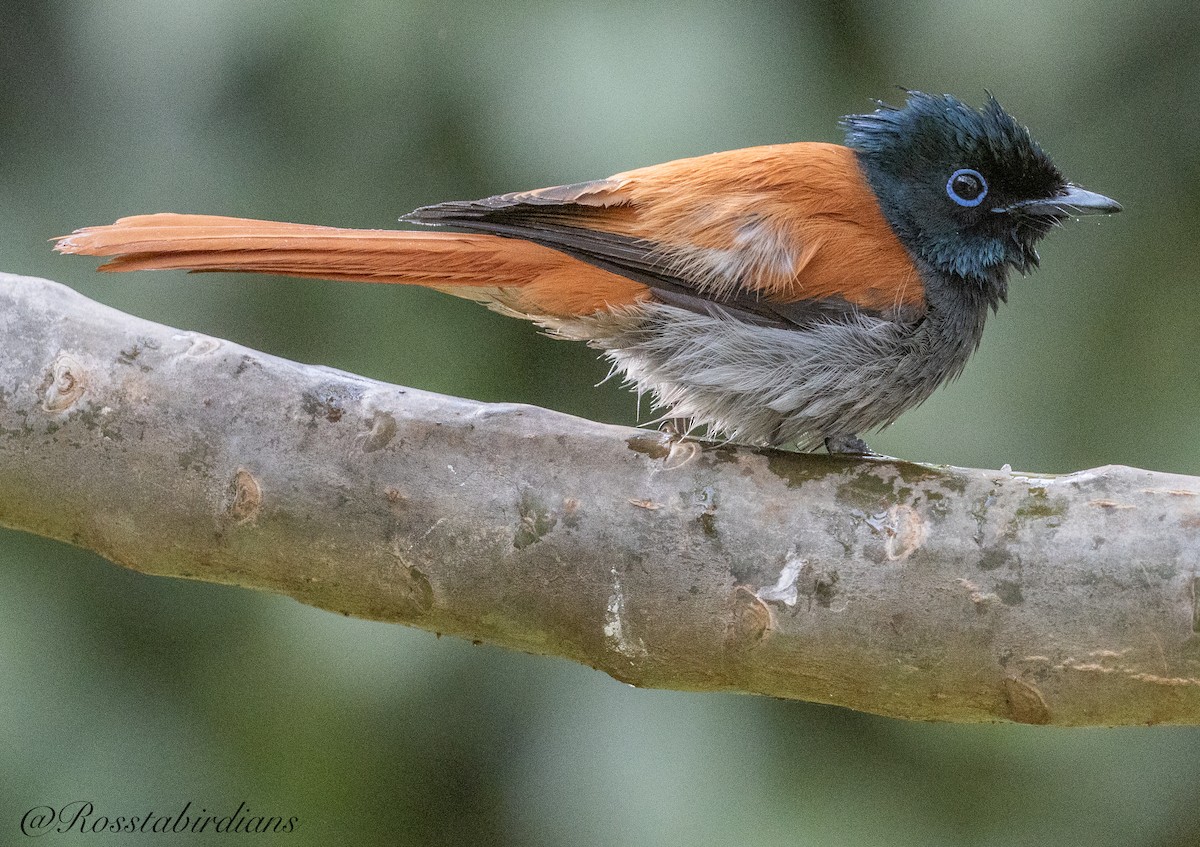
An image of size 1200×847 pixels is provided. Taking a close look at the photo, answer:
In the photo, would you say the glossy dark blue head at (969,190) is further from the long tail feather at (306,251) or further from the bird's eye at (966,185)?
the long tail feather at (306,251)

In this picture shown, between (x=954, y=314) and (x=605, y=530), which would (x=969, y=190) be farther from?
(x=605, y=530)

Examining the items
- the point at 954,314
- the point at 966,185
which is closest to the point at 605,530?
Result: the point at 954,314

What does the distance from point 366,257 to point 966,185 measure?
4.32 feet

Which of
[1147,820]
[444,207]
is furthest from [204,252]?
[1147,820]

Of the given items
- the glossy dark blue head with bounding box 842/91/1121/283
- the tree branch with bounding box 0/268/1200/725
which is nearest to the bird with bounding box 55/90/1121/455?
the glossy dark blue head with bounding box 842/91/1121/283

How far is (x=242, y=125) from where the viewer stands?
11.9 ft

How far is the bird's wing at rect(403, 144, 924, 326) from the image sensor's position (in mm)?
2389

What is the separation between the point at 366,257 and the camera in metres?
2.22

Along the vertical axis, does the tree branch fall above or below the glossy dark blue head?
below

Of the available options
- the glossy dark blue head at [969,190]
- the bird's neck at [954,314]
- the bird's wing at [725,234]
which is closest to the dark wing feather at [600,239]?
the bird's wing at [725,234]

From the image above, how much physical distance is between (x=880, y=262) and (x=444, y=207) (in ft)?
2.97

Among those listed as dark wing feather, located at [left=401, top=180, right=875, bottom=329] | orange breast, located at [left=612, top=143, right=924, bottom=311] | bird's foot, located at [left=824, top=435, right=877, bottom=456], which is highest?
orange breast, located at [left=612, top=143, right=924, bottom=311]

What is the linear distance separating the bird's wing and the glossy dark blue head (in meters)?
0.13

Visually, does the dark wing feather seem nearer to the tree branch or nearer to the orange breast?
the orange breast
